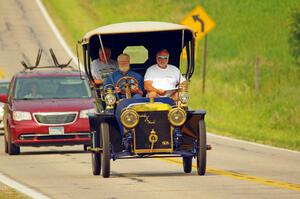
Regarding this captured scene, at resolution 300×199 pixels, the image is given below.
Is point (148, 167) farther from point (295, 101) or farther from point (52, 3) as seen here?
point (52, 3)

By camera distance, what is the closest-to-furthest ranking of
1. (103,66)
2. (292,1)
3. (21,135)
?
(103,66) < (21,135) < (292,1)

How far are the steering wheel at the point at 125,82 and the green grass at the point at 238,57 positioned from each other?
7866 mm

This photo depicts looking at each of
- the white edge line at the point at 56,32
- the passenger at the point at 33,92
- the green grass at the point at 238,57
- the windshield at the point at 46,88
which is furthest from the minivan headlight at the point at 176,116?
the white edge line at the point at 56,32

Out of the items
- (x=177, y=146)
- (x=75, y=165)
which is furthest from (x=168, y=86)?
(x=75, y=165)

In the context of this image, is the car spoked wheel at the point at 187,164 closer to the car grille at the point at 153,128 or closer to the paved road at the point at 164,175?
the paved road at the point at 164,175

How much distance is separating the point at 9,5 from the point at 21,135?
4743 centimetres

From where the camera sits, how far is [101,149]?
17344 mm

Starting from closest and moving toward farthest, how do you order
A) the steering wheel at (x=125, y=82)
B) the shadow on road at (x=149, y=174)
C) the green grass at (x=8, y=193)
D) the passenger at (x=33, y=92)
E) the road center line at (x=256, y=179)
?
the green grass at (x=8, y=193)
the road center line at (x=256, y=179)
the shadow on road at (x=149, y=174)
the steering wheel at (x=125, y=82)
the passenger at (x=33, y=92)

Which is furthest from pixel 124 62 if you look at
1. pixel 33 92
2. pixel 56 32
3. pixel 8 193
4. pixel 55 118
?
pixel 56 32

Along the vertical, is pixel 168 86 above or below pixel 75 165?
above

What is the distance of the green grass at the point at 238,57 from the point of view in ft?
106

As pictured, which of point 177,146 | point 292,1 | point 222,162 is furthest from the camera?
point 292,1

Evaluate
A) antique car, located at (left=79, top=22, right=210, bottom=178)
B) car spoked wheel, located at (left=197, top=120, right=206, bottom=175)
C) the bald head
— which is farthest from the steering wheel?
car spoked wheel, located at (left=197, top=120, right=206, bottom=175)

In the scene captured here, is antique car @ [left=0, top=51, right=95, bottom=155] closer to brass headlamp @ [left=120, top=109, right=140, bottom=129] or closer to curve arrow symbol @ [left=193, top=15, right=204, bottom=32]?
brass headlamp @ [left=120, top=109, right=140, bottom=129]
